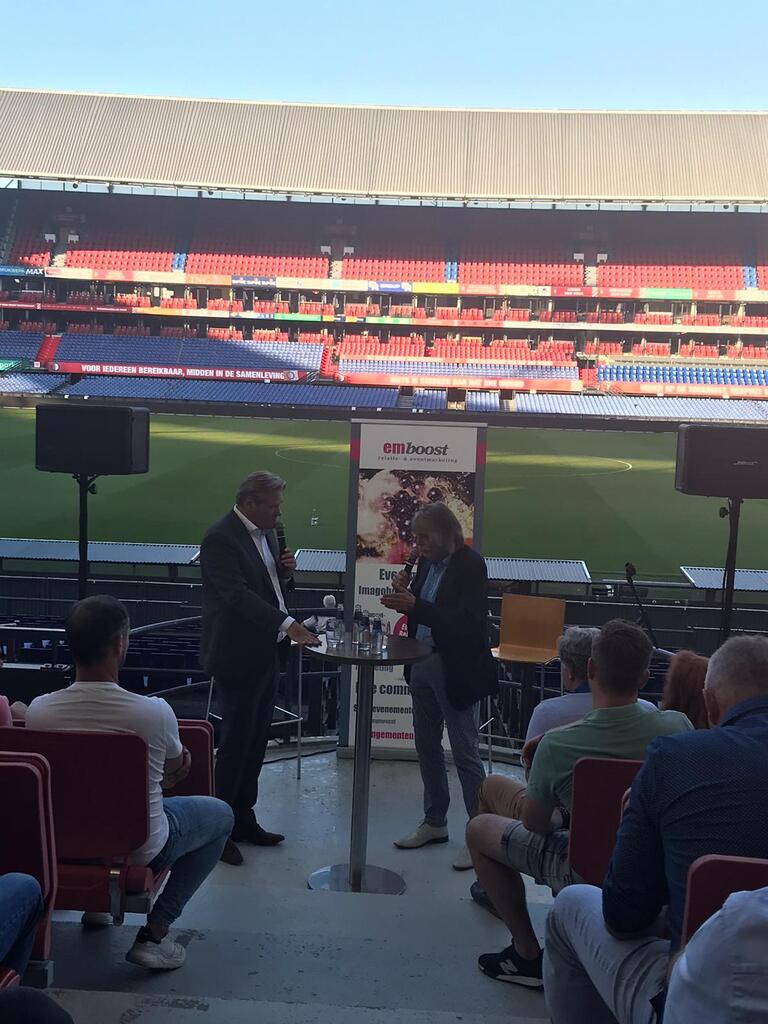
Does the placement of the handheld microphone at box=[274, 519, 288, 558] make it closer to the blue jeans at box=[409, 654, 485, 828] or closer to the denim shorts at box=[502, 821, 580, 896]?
the blue jeans at box=[409, 654, 485, 828]

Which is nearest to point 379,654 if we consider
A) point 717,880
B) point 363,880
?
point 363,880

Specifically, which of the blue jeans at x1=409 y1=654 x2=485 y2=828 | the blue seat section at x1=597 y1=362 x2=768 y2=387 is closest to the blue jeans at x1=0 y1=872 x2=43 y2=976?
the blue jeans at x1=409 y1=654 x2=485 y2=828

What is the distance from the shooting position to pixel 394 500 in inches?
251

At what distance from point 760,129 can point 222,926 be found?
43945 mm

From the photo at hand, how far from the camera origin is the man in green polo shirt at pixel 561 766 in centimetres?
306

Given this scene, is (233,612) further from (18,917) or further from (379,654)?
(18,917)

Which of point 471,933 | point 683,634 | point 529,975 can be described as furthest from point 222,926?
point 683,634

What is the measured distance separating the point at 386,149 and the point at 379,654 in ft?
130

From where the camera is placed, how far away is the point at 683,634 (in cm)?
994

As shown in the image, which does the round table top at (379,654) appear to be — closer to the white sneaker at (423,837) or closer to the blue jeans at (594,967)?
the white sneaker at (423,837)

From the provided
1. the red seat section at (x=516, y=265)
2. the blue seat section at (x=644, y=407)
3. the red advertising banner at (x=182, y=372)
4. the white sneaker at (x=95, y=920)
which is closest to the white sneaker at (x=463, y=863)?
the white sneaker at (x=95, y=920)

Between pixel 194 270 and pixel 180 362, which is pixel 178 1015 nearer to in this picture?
pixel 180 362

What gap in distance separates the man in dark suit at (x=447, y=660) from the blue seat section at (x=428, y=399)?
3069 centimetres

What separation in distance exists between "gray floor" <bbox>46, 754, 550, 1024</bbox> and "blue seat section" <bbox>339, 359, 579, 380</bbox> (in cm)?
3425
